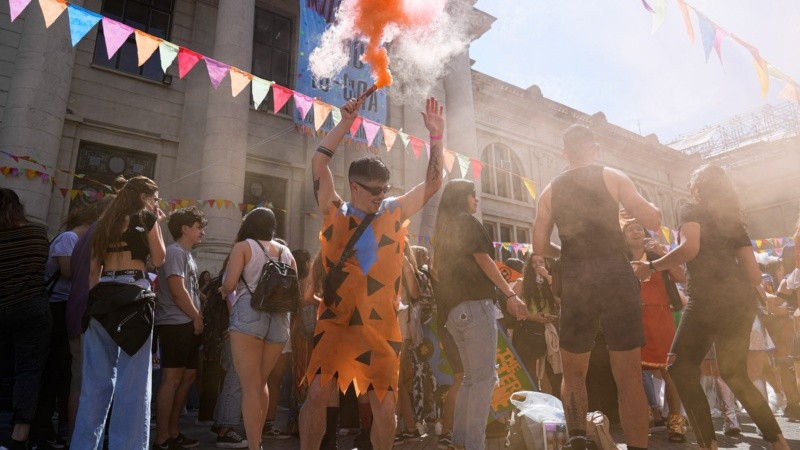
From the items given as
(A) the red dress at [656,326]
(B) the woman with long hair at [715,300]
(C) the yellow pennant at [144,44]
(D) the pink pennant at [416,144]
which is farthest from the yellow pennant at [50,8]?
(A) the red dress at [656,326]

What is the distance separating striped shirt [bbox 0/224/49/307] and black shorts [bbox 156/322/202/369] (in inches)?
40.7

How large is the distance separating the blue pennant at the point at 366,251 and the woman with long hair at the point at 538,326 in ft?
11.5

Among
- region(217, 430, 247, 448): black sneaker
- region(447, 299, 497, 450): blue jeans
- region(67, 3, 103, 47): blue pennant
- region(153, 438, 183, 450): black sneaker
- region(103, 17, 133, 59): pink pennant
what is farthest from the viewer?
region(103, 17, 133, 59): pink pennant

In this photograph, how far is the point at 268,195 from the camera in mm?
12273

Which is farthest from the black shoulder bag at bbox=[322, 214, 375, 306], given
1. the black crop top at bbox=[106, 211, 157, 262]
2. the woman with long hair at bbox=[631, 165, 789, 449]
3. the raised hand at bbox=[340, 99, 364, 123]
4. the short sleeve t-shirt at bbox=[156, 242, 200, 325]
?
the short sleeve t-shirt at bbox=[156, 242, 200, 325]

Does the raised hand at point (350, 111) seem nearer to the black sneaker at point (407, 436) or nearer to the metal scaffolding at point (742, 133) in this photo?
the black sneaker at point (407, 436)

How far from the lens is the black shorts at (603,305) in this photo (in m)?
2.59

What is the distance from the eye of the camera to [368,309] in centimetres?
234

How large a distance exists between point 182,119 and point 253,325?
9.88 m

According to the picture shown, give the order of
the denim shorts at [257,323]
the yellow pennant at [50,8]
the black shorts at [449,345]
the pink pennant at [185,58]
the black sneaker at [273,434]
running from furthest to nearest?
the pink pennant at [185,58] < the yellow pennant at [50,8] < the black sneaker at [273,434] < the black shorts at [449,345] < the denim shorts at [257,323]

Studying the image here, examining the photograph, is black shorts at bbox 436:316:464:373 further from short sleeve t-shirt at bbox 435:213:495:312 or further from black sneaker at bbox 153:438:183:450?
black sneaker at bbox 153:438:183:450

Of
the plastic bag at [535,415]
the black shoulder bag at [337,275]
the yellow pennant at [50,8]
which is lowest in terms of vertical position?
the plastic bag at [535,415]

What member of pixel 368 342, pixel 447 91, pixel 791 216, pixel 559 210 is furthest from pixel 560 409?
pixel 791 216

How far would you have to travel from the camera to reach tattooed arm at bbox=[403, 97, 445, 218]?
2.64 metres
